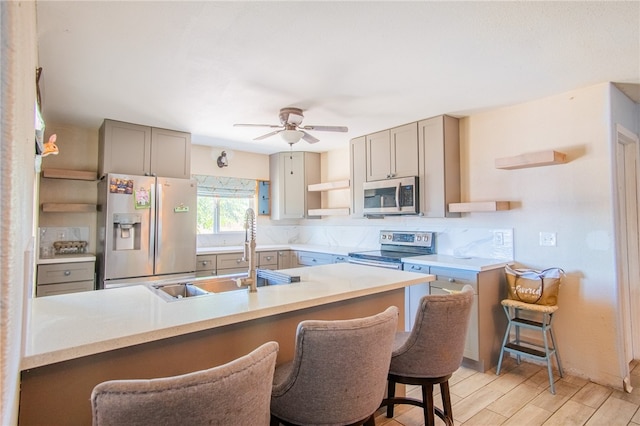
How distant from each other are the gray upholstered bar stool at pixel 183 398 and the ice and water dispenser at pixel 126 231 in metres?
3.06

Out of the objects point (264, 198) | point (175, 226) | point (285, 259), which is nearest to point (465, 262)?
point (285, 259)

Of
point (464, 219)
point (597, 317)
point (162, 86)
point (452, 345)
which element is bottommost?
point (597, 317)

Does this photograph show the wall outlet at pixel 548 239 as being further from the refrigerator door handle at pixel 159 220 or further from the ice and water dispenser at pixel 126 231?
the ice and water dispenser at pixel 126 231

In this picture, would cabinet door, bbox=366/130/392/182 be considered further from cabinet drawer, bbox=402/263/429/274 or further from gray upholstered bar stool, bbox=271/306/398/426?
gray upholstered bar stool, bbox=271/306/398/426

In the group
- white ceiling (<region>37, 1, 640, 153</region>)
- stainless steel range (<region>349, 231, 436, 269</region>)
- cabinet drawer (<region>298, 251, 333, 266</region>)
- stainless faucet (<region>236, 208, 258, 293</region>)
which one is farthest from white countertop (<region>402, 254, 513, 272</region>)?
stainless faucet (<region>236, 208, 258, 293</region>)

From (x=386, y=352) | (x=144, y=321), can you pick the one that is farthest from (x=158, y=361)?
(x=386, y=352)

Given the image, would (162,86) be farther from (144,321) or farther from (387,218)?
(387,218)

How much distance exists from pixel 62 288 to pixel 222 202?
7.31ft

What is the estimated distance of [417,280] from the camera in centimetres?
211

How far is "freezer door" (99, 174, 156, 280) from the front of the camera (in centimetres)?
340

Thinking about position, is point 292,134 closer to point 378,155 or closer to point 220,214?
point 378,155

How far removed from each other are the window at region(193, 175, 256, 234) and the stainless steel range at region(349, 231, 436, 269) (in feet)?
6.56

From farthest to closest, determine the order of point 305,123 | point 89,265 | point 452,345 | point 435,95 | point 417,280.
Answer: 1. point 305,123
2. point 89,265
3. point 435,95
4. point 417,280
5. point 452,345

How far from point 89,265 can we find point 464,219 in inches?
148
